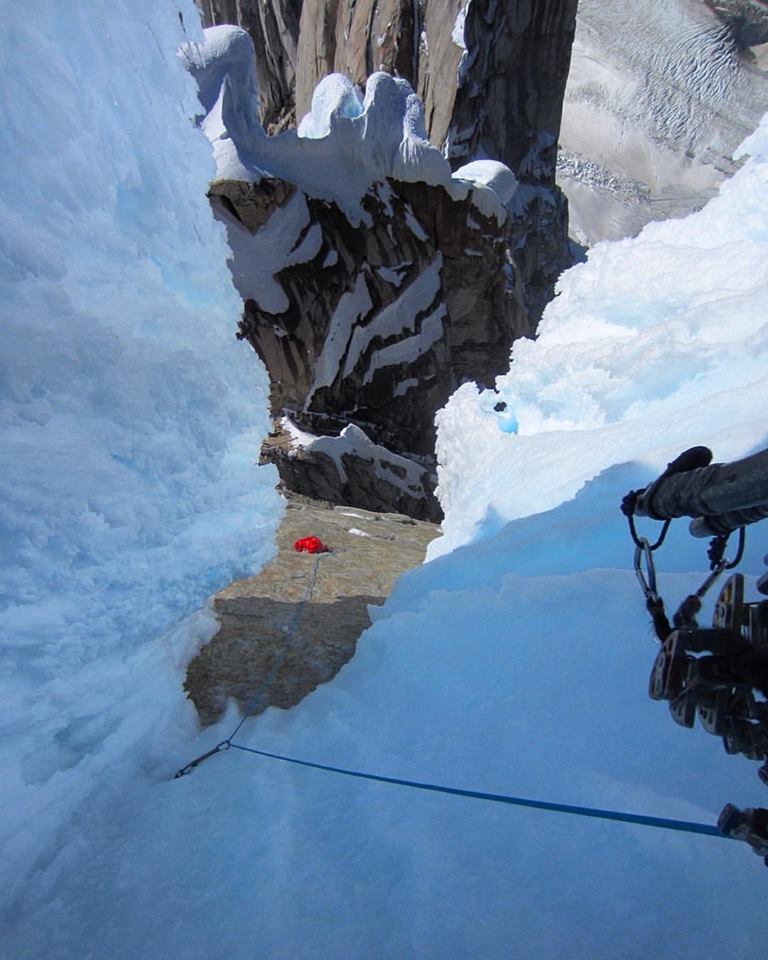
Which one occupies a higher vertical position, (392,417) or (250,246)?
(250,246)

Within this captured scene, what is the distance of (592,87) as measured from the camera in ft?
87.1

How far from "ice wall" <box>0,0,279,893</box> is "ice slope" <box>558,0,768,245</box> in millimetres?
28273

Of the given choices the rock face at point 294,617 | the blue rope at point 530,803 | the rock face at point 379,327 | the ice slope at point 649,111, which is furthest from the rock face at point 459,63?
the blue rope at point 530,803

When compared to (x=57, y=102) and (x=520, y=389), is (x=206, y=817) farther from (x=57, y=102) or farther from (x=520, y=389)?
(x=520, y=389)

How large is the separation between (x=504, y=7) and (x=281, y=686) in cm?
1778

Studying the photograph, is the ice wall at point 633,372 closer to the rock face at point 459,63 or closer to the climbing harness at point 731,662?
the climbing harness at point 731,662

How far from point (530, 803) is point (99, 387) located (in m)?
1.99

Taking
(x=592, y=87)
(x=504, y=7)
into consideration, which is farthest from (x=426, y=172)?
(x=592, y=87)

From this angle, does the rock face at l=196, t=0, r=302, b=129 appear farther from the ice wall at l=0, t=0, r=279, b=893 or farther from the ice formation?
the ice wall at l=0, t=0, r=279, b=893

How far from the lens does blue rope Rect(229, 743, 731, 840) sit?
3.92ft

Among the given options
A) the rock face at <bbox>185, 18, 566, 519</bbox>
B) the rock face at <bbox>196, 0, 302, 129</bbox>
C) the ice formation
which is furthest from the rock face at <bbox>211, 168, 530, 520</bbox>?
the rock face at <bbox>196, 0, 302, 129</bbox>

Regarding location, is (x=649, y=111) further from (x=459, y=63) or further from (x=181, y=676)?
(x=181, y=676)

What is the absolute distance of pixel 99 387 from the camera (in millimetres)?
2332

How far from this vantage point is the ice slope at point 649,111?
25047 millimetres
